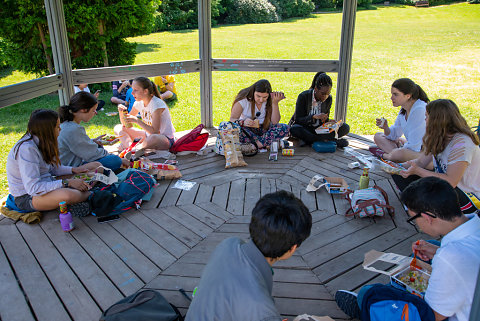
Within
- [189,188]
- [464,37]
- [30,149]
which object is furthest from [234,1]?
[464,37]

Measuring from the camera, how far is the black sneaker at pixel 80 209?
12.1 feet

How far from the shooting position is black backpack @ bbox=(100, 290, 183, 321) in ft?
7.22

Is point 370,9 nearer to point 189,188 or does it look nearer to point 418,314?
point 189,188

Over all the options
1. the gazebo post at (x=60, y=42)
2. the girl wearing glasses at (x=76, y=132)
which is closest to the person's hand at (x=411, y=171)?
the girl wearing glasses at (x=76, y=132)

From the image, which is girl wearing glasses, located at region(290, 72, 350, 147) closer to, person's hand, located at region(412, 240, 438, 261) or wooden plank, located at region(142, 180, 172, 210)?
wooden plank, located at region(142, 180, 172, 210)

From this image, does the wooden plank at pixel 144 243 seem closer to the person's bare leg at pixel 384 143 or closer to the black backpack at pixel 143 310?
the black backpack at pixel 143 310

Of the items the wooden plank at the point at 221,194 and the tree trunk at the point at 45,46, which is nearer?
the wooden plank at the point at 221,194

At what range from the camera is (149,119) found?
536 cm

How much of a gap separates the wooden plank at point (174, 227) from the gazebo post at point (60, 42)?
2319mm

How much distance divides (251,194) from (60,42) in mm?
3122

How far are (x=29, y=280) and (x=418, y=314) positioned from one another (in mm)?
2679

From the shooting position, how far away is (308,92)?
5535 millimetres

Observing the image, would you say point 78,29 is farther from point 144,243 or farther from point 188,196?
point 144,243

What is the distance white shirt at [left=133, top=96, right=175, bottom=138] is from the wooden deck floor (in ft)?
3.63
